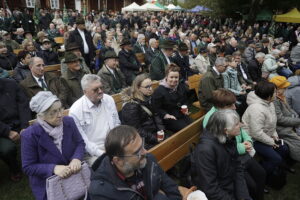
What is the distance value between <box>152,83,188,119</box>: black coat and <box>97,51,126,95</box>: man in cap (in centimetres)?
146

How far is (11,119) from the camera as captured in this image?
12.3 feet

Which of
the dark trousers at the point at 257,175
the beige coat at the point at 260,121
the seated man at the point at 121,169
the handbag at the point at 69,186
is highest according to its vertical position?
the seated man at the point at 121,169

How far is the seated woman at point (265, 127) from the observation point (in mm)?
3523

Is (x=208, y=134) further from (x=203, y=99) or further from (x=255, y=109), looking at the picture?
(x=203, y=99)

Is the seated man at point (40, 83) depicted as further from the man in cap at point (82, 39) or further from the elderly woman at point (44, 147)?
the man in cap at point (82, 39)

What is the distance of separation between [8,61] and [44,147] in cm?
524

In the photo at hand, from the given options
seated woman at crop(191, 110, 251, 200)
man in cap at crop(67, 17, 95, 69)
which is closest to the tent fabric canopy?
man in cap at crop(67, 17, 95, 69)

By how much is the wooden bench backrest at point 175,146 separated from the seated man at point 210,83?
1348 mm

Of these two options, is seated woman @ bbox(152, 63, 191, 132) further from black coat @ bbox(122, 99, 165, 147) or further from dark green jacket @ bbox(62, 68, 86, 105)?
dark green jacket @ bbox(62, 68, 86, 105)

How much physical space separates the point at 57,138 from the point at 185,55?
17.9ft

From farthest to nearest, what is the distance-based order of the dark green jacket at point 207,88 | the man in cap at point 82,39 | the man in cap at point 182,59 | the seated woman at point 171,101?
the man in cap at point 82,39, the man in cap at point 182,59, the dark green jacket at point 207,88, the seated woman at point 171,101

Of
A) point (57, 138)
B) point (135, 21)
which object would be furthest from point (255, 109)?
point (135, 21)

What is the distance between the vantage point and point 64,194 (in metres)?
2.37

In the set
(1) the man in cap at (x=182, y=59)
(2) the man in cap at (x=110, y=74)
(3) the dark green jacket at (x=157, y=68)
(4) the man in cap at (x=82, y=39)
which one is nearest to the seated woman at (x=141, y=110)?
(2) the man in cap at (x=110, y=74)
